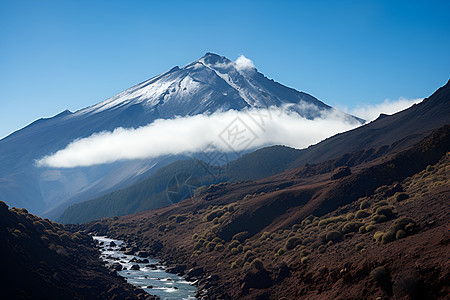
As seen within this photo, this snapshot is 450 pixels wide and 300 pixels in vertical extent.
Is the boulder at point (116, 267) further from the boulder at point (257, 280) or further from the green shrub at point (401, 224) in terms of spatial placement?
the green shrub at point (401, 224)

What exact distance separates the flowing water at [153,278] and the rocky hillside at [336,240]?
2.28 metres

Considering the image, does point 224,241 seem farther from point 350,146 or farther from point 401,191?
point 350,146

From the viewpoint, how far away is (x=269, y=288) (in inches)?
1394

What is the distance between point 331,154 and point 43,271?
11773 cm

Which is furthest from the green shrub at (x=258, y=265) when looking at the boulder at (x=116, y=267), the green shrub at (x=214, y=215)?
the green shrub at (x=214, y=215)

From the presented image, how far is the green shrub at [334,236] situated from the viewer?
38.3 meters

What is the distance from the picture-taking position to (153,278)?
47.0 meters

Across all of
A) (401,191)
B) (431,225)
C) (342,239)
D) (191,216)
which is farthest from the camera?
(191,216)

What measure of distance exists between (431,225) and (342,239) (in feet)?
30.7

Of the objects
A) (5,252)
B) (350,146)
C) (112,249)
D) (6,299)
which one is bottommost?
(350,146)

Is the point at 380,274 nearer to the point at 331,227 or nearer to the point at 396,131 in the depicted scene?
the point at 331,227

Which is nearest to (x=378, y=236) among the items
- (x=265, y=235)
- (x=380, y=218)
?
(x=380, y=218)

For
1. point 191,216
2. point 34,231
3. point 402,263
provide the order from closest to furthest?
point 402,263 → point 34,231 → point 191,216

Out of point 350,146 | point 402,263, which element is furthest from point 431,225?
point 350,146
